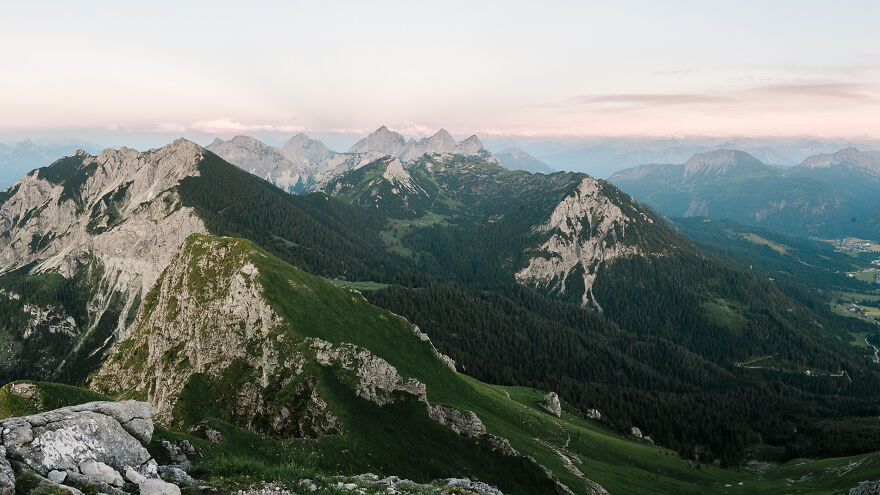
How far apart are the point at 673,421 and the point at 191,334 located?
20162cm

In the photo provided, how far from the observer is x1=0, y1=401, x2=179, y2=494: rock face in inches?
800

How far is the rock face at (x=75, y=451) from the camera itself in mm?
20312

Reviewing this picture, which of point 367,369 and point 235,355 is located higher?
point 235,355

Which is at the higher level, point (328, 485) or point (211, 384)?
point (328, 485)

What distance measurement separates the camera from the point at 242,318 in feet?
308

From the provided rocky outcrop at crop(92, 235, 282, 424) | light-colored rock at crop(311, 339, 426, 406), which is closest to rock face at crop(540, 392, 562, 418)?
light-colored rock at crop(311, 339, 426, 406)

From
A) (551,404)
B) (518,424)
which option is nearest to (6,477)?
(518,424)

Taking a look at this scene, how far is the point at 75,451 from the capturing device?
874 inches

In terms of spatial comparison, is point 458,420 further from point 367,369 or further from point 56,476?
point 56,476

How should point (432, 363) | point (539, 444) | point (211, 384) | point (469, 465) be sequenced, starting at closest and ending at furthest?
1. point (469, 465)
2. point (211, 384)
3. point (539, 444)
4. point (432, 363)

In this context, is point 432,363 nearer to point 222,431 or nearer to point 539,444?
point 539,444

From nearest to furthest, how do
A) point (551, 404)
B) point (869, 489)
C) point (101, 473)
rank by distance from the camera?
point (101, 473)
point (869, 489)
point (551, 404)

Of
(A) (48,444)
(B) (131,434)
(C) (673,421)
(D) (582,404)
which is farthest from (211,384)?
(C) (673,421)

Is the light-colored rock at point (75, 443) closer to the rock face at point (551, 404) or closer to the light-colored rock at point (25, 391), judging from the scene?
the light-colored rock at point (25, 391)
